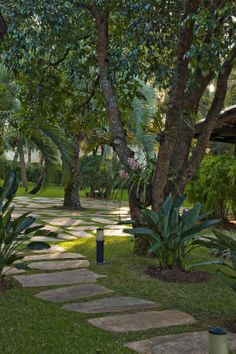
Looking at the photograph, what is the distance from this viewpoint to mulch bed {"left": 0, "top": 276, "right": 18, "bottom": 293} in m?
5.14

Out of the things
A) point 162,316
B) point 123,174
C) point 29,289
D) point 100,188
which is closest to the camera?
point 162,316

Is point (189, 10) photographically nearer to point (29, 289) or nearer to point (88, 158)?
point (29, 289)

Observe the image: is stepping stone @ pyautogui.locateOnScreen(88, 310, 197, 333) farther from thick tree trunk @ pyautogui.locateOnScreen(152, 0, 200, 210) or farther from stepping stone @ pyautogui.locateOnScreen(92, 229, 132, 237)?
stepping stone @ pyautogui.locateOnScreen(92, 229, 132, 237)

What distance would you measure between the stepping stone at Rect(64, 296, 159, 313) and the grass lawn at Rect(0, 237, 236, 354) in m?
0.14

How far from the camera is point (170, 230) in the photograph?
5.79 meters

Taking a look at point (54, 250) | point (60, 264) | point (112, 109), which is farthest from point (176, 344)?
point (54, 250)

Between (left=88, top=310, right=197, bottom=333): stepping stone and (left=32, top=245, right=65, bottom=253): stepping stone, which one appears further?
(left=32, top=245, right=65, bottom=253): stepping stone

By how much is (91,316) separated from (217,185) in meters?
7.39

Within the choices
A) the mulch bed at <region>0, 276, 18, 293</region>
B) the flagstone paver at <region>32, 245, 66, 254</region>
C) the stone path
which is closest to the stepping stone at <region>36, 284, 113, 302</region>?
the stone path

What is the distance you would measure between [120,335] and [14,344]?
0.84m

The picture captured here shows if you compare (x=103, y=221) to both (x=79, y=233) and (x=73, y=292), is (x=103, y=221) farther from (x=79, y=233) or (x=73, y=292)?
→ (x=73, y=292)

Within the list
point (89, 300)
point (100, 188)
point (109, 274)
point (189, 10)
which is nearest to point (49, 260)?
point (109, 274)

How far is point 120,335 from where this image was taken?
146 inches

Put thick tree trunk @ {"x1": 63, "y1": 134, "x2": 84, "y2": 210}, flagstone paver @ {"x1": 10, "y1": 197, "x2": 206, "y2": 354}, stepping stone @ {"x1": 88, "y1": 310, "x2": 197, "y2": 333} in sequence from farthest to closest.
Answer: thick tree trunk @ {"x1": 63, "y1": 134, "x2": 84, "y2": 210}, stepping stone @ {"x1": 88, "y1": 310, "x2": 197, "y2": 333}, flagstone paver @ {"x1": 10, "y1": 197, "x2": 206, "y2": 354}
